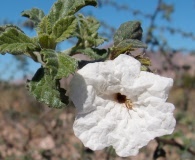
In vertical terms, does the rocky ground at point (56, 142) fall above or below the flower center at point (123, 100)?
below

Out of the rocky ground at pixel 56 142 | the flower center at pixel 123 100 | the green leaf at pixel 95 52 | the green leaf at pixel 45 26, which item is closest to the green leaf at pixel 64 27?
the green leaf at pixel 45 26

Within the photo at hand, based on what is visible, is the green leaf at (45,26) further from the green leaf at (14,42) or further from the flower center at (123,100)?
the flower center at (123,100)

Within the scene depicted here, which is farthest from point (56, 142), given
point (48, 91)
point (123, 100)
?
point (48, 91)

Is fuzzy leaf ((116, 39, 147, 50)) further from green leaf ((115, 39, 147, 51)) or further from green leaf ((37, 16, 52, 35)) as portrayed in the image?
green leaf ((37, 16, 52, 35))

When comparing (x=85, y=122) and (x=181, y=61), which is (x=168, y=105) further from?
(x=181, y=61)

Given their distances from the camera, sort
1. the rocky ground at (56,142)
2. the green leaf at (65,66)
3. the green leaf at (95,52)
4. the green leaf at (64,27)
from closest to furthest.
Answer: the green leaf at (65,66)
the green leaf at (64,27)
the green leaf at (95,52)
the rocky ground at (56,142)
